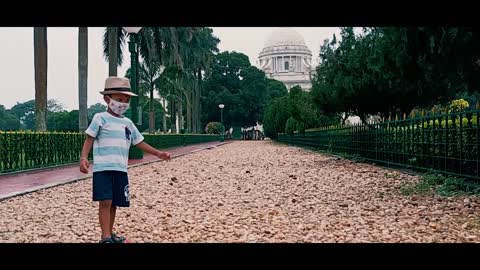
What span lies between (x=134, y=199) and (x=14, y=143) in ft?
18.4

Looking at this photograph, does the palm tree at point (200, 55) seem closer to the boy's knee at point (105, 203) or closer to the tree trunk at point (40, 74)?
the tree trunk at point (40, 74)

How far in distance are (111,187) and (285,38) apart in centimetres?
6922

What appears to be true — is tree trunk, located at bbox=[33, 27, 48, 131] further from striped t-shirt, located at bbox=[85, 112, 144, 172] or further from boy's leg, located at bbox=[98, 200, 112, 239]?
striped t-shirt, located at bbox=[85, 112, 144, 172]

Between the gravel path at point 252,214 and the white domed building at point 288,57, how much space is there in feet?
203

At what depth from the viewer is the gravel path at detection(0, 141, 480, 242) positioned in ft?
14.4

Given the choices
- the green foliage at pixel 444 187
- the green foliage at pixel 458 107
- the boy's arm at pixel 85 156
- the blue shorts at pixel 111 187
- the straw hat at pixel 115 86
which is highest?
the green foliage at pixel 458 107

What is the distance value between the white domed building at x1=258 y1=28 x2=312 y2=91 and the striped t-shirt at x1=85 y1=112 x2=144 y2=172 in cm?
6660

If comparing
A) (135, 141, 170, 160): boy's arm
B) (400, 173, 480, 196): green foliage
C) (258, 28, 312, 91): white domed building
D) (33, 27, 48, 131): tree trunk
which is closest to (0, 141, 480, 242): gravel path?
(400, 173, 480, 196): green foliage

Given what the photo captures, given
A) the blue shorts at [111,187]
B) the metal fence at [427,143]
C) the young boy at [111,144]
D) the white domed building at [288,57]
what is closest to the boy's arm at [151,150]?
the young boy at [111,144]

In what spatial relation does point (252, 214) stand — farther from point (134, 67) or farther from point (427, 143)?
Answer: point (134, 67)

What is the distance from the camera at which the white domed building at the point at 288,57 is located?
70.1 metres

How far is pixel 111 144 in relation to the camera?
3033 mm
